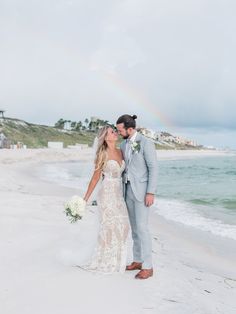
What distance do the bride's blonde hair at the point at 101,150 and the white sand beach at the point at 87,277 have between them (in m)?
1.50

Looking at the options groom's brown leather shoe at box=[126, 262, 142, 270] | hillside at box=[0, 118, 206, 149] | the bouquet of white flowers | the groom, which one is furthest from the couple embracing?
hillside at box=[0, 118, 206, 149]

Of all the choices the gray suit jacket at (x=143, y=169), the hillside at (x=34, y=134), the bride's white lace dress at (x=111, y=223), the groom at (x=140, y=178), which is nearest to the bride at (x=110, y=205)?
the bride's white lace dress at (x=111, y=223)

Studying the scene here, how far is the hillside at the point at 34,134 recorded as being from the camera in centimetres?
10419

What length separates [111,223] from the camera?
619cm

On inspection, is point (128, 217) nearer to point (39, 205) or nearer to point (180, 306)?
point (180, 306)

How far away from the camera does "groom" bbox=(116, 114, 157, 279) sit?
235 inches

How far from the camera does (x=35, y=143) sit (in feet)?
346

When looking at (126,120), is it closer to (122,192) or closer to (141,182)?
(141,182)

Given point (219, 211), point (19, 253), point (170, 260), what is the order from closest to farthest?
point (19, 253)
point (170, 260)
point (219, 211)

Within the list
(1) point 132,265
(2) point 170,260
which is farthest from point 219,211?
(1) point 132,265

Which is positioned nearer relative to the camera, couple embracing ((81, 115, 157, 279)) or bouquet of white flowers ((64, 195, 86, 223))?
couple embracing ((81, 115, 157, 279))

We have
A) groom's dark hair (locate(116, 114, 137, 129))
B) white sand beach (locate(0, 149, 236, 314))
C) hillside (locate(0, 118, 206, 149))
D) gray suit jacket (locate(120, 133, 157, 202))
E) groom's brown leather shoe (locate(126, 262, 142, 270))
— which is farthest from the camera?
hillside (locate(0, 118, 206, 149))

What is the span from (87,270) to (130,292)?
0.95 meters

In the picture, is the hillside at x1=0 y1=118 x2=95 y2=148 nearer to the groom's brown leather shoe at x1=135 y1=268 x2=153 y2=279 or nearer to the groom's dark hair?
the groom's dark hair
